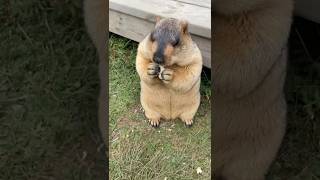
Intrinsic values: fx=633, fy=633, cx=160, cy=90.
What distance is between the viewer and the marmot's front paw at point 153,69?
4.99 feet

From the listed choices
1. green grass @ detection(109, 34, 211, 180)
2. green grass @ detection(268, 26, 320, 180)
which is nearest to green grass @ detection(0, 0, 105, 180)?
green grass @ detection(109, 34, 211, 180)

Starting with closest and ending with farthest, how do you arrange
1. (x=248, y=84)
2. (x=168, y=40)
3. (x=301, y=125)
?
(x=168, y=40), (x=248, y=84), (x=301, y=125)

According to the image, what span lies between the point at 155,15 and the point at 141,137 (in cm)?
32

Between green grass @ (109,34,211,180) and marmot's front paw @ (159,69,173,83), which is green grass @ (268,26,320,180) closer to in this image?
green grass @ (109,34,211,180)

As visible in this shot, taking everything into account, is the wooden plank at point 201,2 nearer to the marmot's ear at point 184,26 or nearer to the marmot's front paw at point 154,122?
the marmot's ear at point 184,26

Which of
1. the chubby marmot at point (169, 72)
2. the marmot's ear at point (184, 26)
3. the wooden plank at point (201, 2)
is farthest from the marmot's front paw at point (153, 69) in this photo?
the wooden plank at point (201, 2)

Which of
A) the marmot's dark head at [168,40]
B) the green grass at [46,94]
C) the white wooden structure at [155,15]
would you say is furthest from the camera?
the green grass at [46,94]

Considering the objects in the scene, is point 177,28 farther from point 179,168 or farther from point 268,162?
point 268,162

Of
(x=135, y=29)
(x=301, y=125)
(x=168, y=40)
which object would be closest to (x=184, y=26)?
(x=168, y=40)

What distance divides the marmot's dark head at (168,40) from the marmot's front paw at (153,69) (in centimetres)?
2

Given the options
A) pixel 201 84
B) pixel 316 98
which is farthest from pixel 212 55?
pixel 316 98

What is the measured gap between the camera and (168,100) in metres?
1.60

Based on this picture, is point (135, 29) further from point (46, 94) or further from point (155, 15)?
point (46, 94)

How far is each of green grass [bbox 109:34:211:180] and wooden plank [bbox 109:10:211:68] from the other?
21mm
